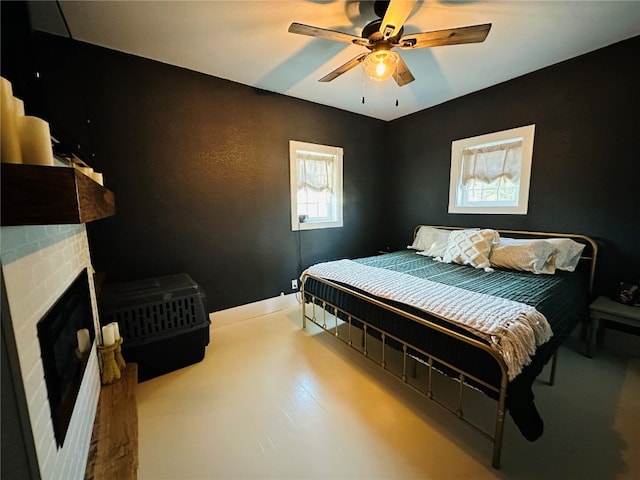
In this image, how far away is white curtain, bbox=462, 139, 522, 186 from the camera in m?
2.93

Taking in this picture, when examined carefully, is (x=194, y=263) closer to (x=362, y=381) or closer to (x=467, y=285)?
(x=362, y=381)

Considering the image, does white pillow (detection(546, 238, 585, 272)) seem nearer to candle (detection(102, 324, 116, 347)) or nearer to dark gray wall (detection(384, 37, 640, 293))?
dark gray wall (detection(384, 37, 640, 293))

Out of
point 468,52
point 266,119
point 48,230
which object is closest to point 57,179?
point 48,230

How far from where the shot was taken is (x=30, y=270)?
845 millimetres

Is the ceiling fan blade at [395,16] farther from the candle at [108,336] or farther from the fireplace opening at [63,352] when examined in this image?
the candle at [108,336]

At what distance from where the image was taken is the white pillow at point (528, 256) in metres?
2.39

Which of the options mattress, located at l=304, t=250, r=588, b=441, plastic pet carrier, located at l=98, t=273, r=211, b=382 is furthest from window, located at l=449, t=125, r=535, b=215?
plastic pet carrier, located at l=98, t=273, r=211, b=382

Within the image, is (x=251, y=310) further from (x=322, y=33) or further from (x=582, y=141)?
(x=582, y=141)

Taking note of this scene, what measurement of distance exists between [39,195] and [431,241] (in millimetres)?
3524

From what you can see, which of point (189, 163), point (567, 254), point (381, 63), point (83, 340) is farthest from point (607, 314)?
point (189, 163)

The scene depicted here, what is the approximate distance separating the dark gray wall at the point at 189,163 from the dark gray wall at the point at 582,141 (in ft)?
6.23

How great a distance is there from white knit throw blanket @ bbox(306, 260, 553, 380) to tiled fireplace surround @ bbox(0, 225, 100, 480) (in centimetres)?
170

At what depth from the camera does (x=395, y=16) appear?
55.6 inches

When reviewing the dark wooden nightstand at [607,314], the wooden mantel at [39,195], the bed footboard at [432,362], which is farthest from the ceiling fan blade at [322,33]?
the dark wooden nightstand at [607,314]
